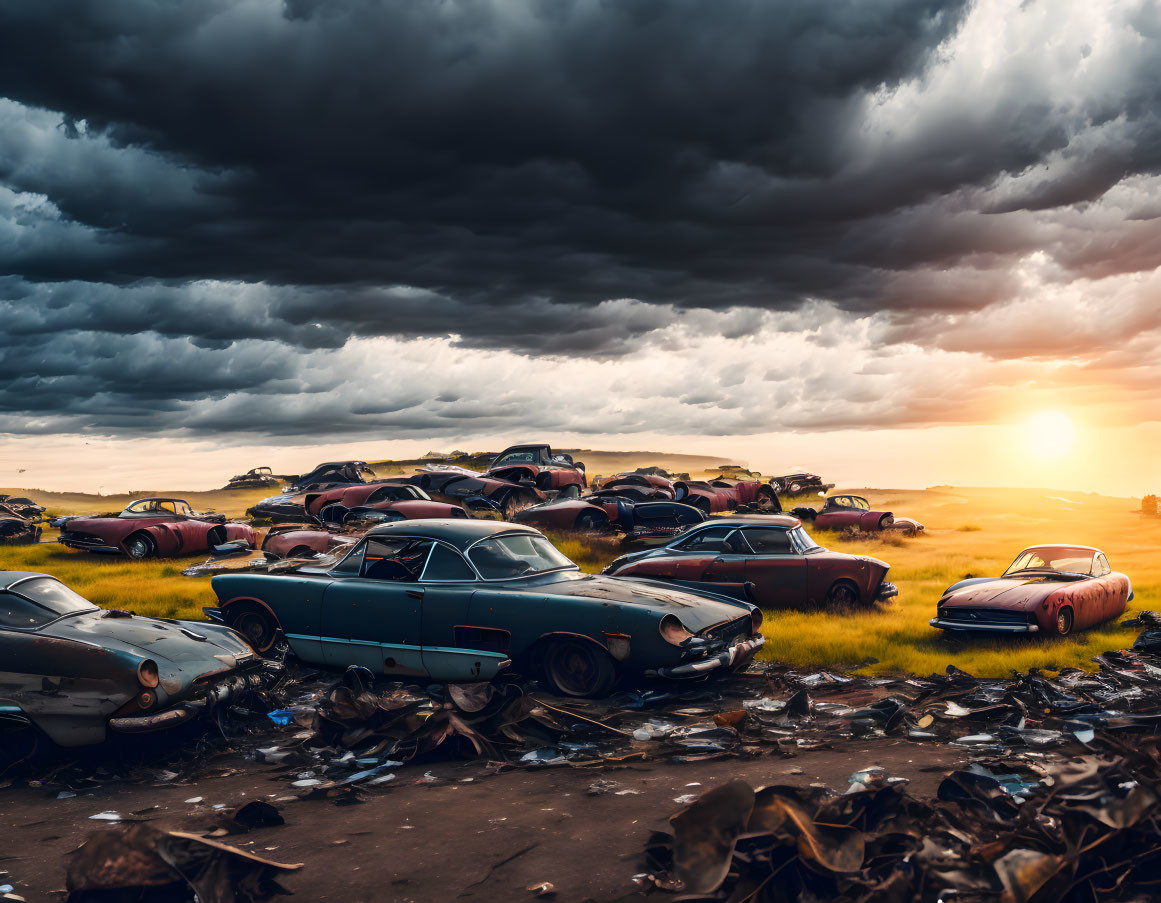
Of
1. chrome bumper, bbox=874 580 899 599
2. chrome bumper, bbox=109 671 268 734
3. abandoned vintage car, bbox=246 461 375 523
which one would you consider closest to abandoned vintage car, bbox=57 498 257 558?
abandoned vintage car, bbox=246 461 375 523

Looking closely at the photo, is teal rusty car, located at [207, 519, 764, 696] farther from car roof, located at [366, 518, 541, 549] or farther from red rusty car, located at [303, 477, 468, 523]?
red rusty car, located at [303, 477, 468, 523]

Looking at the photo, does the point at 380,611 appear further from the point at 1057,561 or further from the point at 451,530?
the point at 1057,561

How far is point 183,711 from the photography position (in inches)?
253

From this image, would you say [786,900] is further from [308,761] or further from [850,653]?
[850,653]

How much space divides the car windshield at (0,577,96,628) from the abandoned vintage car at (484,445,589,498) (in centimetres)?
1552

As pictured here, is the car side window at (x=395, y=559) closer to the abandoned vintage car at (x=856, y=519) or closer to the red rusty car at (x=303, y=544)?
the red rusty car at (x=303, y=544)

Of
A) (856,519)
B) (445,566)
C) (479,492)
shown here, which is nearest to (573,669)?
(445,566)

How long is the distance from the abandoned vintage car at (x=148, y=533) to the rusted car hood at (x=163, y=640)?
33.6 ft

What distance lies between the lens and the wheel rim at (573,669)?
7.47 metres

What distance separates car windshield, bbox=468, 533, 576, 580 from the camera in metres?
8.27

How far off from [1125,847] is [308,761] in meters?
5.19

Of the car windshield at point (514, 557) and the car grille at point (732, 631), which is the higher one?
the car windshield at point (514, 557)

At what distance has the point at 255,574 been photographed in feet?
30.8

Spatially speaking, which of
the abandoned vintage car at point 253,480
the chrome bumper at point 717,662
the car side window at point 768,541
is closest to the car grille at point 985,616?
the car side window at point 768,541
